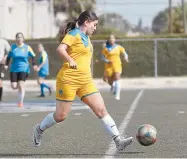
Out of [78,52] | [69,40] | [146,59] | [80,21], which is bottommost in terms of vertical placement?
[146,59]

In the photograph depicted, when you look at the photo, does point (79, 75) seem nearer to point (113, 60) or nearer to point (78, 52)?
point (78, 52)

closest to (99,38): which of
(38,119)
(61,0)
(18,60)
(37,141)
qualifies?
(18,60)

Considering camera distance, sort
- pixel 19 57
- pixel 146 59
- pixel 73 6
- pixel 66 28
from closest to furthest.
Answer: pixel 66 28 → pixel 19 57 → pixel 146 59 → pixel 73 6

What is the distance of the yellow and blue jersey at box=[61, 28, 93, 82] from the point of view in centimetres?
891

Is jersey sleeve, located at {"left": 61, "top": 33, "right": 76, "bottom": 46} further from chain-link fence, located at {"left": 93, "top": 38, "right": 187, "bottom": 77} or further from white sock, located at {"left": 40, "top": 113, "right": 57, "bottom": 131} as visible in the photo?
chain-link fence, located at {"left": 93, "top": 38, "right": 187, "bottom": 77}

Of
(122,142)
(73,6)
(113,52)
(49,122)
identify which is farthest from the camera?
(73,6)

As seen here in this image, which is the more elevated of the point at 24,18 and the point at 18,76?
the point at 24,18

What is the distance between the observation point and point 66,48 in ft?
29.1

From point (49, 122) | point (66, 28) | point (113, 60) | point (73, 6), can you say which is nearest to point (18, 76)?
point (113, 60)

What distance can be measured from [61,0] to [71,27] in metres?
62.4

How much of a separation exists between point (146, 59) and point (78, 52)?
25790 millimetres

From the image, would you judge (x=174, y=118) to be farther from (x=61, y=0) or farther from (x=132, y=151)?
(x=61, y=0)

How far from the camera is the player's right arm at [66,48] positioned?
866cm

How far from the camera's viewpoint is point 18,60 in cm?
1714
